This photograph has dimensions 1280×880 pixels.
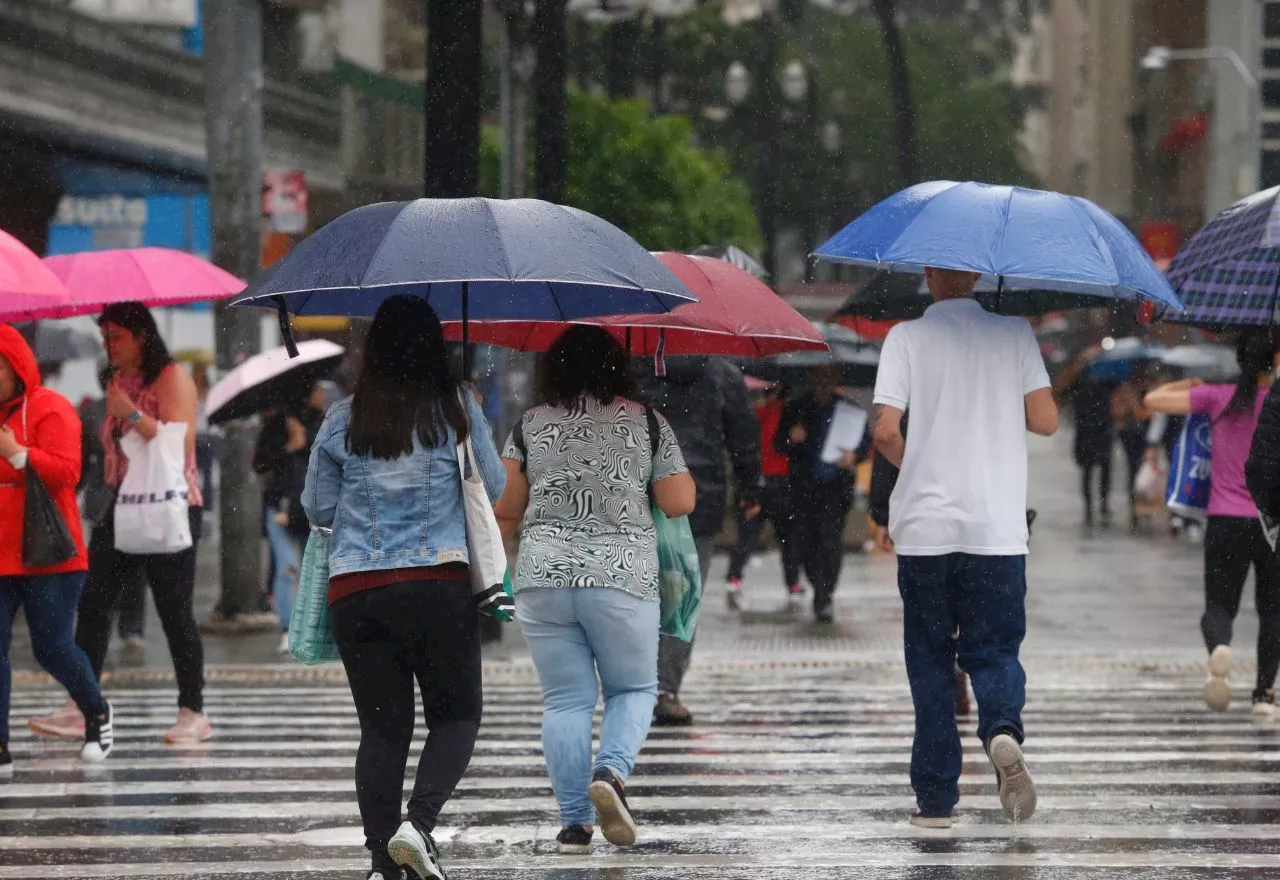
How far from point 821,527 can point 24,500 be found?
793 cm

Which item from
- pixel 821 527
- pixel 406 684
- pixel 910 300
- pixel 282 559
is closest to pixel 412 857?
pixel 406 684

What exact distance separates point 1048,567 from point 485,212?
567 inches

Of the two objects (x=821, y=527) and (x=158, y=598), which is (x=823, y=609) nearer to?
(x=821, y=527)

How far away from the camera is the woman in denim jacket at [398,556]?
239 inches

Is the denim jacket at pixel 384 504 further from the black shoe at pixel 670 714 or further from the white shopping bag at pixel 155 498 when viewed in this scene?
the black shoe at pixel 670 714

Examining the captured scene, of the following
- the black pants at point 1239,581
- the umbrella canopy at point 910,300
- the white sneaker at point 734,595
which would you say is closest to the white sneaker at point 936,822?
the umbrella canopy at point 910,300

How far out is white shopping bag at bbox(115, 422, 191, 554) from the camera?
368 inches

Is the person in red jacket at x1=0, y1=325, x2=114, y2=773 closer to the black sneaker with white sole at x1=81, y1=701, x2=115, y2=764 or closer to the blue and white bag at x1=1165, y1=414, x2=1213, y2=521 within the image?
the black sneaker with white sole at x1=81, y1=701, x2=115, y2=764

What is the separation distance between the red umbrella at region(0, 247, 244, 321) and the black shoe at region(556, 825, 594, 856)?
11.7ft

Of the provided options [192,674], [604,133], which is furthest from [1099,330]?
[192,674]

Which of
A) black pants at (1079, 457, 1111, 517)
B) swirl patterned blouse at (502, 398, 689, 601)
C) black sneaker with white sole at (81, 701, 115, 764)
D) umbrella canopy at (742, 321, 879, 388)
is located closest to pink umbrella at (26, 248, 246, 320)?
black sneaker with white sole at (81, 701, 115, 764)

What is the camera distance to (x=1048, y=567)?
20.1 meters

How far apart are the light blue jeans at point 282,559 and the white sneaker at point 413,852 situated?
7.79 m

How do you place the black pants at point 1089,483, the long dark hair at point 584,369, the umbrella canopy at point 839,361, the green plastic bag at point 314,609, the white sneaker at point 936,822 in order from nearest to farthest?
1. the green plastic bag at point 314,609
2. the long dark hair at point 584,369
3. the white sneaker at point 936,822
4. the umbrella canopy at point 839,361
5. the black pants at point 1089,483
